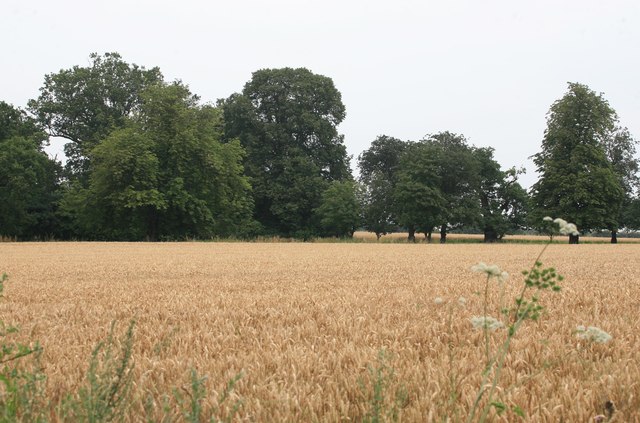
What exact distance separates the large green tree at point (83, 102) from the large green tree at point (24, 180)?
2142mm

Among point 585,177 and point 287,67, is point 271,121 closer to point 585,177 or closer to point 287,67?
point 287,67

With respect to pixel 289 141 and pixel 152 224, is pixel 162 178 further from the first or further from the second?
pixel 289 141

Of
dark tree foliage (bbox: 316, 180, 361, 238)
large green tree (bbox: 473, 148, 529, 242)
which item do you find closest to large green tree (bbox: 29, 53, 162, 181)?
dark tree foliage (bbox: 316, 180, 361, 238)

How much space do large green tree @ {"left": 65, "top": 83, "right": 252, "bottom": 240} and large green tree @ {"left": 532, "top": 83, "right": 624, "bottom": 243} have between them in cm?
3110

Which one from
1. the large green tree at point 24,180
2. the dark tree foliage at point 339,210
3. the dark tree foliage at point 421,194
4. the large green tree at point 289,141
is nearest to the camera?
the large green tree at point 24,180

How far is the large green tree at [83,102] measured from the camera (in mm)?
54281

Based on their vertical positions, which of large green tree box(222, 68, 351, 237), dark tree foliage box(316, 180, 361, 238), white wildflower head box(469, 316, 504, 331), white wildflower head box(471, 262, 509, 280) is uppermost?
large green tree box(222, 68, 351, 237)

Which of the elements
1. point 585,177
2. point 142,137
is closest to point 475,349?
point 142,137

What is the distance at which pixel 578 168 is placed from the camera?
5112cm

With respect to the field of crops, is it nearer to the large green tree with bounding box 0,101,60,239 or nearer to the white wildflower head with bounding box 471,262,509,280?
the white wildflower head with bounding box 471,262,509,280

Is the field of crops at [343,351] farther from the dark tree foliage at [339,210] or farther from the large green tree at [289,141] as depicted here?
the large green tree at [289,141]

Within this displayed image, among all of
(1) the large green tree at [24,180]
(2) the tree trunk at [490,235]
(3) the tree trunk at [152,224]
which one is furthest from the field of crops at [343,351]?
(2) the tree trunk at [490,235]

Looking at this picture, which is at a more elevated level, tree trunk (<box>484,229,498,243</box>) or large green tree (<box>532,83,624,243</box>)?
large green tree (<box>532,83,624,243</box>)

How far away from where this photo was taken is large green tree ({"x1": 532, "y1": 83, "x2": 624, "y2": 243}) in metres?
49.0
